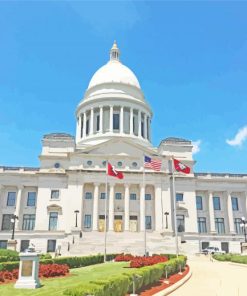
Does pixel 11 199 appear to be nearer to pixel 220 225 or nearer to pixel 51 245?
pixel 51 245

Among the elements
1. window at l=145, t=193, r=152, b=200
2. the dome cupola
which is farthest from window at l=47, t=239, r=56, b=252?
Result: the dome cupola

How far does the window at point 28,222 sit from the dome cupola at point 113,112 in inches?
732

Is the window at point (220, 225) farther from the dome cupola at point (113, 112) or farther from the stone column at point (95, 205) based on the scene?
the stone column at point (95, 205)

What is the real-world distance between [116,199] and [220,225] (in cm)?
1931

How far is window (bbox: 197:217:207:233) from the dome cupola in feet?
61.1

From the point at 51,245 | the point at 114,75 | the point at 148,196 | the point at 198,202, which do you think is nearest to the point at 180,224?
the point at 198,202

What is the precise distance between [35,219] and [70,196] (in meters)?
7.07

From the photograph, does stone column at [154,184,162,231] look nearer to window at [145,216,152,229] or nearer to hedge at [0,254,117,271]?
window at [145,216,152,229]

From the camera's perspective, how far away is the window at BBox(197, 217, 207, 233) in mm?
54000

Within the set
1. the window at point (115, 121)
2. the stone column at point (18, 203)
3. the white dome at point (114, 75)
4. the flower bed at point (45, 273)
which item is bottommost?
the flower bed at point (45, 273)

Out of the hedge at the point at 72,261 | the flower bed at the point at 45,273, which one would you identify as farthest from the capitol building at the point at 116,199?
the flower bed at the point at 45,273

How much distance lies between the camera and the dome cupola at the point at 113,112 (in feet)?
208

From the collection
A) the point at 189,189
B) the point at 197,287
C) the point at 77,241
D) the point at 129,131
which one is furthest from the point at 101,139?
the point at 197,287

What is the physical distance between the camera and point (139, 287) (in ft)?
43.4
